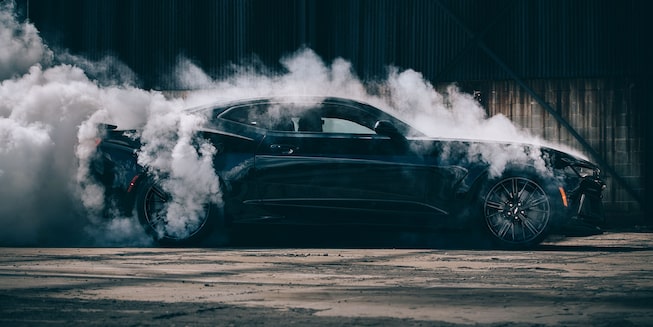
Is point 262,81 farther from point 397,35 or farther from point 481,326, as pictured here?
point 481,326

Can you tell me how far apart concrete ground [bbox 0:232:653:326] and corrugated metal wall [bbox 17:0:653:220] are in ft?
20.1

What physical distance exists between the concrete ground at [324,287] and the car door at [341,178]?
40 centimetres

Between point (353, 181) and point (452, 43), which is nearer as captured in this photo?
point (353, 181)

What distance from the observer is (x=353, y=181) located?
10188 millimetres

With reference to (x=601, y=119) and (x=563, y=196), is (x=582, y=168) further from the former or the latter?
(x=601, y=119)

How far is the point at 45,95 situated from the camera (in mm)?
11922

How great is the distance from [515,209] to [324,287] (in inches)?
144

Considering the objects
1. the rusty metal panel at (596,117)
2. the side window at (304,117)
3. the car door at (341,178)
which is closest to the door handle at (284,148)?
the car door at (341,178)

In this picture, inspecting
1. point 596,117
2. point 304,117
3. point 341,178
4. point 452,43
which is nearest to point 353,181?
point 341,178

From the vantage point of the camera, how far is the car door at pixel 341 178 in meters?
10.1

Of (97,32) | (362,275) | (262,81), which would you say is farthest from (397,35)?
(362,275)

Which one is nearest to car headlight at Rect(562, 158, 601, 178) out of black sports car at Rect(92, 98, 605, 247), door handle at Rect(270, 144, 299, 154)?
black sports car at Rect(92, 98, 605, 247)

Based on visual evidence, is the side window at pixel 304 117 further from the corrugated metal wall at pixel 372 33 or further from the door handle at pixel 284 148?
the corrugated metal wall at pixel 372 33

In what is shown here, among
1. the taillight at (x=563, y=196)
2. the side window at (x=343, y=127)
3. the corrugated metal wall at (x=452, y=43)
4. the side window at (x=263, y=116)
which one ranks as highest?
the corrugated metal wall at (x=452, y=43)
